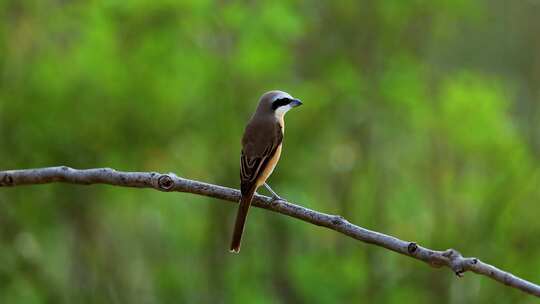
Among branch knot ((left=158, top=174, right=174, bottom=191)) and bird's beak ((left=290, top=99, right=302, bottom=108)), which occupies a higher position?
bird's beak ((left=290, top=99, right=302, bottom=108))

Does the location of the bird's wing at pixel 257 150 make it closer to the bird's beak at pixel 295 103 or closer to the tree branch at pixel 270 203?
the bird's beak at pixel 295 103

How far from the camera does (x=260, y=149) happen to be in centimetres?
703

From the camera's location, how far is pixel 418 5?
14609mm

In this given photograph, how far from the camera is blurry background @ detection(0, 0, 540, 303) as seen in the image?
525 inches

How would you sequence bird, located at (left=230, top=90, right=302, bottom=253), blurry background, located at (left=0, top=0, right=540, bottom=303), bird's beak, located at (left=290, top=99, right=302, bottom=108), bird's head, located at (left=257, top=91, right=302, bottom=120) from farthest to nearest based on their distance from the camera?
blurry background, located at (left=0, top=0, right=540, bottom=303), bird's head, located at (left=257, top=91, right=302, bottom=120), bird's beak, located at (left=290, top=99, right=302, bottom=108), bird, located at (left=230, top=90, right=302, bottom=253)

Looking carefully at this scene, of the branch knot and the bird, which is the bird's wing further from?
the branch knot

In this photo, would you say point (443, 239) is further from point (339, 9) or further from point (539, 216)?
point (339, 9)

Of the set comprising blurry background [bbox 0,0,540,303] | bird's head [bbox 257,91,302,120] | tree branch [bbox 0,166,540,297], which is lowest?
tree branch [bbox 0,166,540,297]

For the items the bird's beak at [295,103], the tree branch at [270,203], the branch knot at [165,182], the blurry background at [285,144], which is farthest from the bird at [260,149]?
the blurry background at [285,144]

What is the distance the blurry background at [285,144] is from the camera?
13344 millimetres

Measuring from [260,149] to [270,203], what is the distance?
1900mm

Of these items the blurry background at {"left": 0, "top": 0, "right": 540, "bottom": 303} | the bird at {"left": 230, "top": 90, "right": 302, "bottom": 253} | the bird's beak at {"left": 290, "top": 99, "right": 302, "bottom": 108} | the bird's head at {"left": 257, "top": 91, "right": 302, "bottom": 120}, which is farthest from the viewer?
the blurry background at {"left": 0, "top": 0, "right": 540, "bottom": 303}

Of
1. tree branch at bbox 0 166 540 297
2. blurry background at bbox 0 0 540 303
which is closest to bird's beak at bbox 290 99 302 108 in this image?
tree branch at bbox 0 166 540 297

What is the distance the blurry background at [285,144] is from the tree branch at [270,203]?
7911 millimetres
